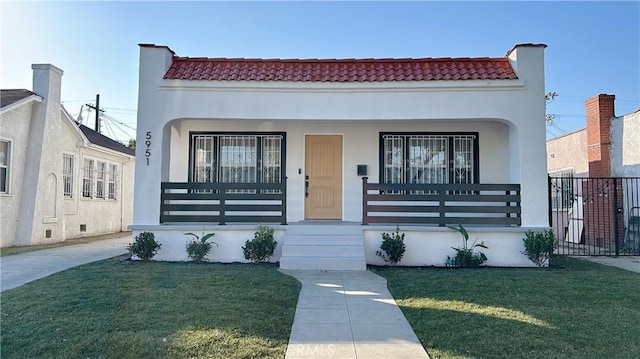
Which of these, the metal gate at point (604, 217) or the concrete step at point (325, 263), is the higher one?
the metal gate at point (604, 217)

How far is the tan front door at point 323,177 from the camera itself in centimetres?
1027

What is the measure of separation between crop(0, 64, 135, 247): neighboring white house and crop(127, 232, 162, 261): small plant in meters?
5.55

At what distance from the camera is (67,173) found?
13938 millimetres

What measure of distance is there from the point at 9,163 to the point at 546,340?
44.0ft

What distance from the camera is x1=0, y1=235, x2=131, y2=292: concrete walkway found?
7129 mm

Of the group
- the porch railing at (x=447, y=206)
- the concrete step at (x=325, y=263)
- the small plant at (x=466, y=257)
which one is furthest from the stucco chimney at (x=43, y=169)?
the small plant at (x=466, y=257)

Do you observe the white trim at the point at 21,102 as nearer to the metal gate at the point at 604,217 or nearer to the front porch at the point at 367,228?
the front porch at the point at 367,228

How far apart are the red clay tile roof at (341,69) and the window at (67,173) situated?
23.7ft

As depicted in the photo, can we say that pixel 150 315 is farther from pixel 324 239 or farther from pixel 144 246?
pixel 324 239

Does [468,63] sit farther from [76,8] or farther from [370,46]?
[76,8]

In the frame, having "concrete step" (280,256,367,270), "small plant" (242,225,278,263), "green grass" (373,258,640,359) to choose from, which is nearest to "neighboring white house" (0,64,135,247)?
"small plant" (242,225,278,263)

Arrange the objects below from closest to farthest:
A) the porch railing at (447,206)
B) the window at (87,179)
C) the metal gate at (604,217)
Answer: the porch railing at (447,206) → the metal gate at (604,217) → the window at (87,179)

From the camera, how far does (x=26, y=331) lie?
4.21 meters

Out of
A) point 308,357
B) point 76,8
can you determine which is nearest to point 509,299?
point 308,357
